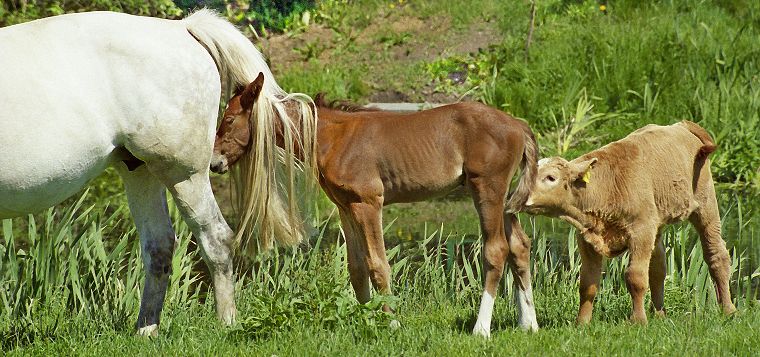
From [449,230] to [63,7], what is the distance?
400 cm

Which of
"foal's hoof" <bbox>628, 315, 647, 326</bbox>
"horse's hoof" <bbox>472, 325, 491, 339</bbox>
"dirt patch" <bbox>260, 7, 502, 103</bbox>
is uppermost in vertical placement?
"horse's hoof" <bbox>472, 325, 491, 339</bbox>

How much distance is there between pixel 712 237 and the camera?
21.0ft

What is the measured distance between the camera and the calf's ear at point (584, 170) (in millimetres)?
6062

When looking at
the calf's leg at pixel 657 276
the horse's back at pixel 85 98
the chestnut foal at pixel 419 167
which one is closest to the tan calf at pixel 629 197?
the calf's leg at pixel 657 276

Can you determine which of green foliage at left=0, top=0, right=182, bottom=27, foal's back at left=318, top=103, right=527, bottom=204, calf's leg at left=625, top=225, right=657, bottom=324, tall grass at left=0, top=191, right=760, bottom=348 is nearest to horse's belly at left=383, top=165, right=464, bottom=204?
foal's back at left=318, top=103, right=527, bottom=204

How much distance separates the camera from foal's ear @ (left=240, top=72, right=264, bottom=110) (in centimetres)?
594

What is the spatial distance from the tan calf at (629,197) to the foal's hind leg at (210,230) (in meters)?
1.66

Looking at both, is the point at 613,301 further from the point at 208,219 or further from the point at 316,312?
the point at 208,219

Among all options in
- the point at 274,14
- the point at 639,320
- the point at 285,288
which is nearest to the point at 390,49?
the point at 274,14

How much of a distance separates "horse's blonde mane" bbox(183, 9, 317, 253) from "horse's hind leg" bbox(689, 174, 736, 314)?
218cm

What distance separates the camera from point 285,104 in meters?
6.14

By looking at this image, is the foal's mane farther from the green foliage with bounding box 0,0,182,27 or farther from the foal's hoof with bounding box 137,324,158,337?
the green foliage with bounding box 0,0,182,27

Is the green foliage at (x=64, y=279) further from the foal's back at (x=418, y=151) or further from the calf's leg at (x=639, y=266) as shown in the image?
the calf's leg at (x=639, y=266)

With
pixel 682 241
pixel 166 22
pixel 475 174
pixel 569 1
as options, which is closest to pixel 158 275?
pixel 166 22
